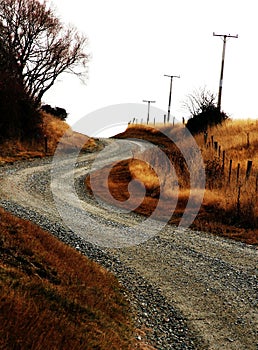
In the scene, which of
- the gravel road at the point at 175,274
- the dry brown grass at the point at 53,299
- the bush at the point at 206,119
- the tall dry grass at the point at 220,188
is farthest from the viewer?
the bush at the point at 206,119

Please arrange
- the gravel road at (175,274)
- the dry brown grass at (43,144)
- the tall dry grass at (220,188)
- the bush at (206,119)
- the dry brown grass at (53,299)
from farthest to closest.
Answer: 1. the bush at (206,119)
2. the dry brown grass at (43,144)
3. the tall dry grass at (220,188)
4. the gravel road at (175,274)
5. the dry brown grass at (53,299)

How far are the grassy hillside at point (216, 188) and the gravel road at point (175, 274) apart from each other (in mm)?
1134

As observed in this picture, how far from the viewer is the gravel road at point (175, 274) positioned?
243 inches

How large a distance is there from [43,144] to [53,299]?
24333 millimetres

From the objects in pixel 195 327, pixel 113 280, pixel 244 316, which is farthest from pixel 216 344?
pixel 113 280

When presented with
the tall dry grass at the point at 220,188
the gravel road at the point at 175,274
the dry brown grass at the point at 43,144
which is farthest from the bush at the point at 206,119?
the gravel road at the point at 175,274

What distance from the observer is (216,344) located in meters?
5.80

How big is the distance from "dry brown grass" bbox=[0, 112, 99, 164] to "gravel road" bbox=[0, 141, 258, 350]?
34.8ft

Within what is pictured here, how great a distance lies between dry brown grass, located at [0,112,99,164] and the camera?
81.2ft

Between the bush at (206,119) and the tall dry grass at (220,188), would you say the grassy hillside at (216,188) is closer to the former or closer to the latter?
the tall dry grass at (220,188)

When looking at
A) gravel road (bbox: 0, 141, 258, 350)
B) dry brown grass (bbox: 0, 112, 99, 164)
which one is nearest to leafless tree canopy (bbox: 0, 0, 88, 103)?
dry brown grass (bbox: 0, 112, 99, 164)

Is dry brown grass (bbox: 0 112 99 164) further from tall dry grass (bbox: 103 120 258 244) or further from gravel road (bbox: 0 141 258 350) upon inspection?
gravel road (bbox: 0 141 258 350)

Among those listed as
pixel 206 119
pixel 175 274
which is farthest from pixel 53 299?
pixel 206 119

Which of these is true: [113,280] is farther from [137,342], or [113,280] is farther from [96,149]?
[96,149]
